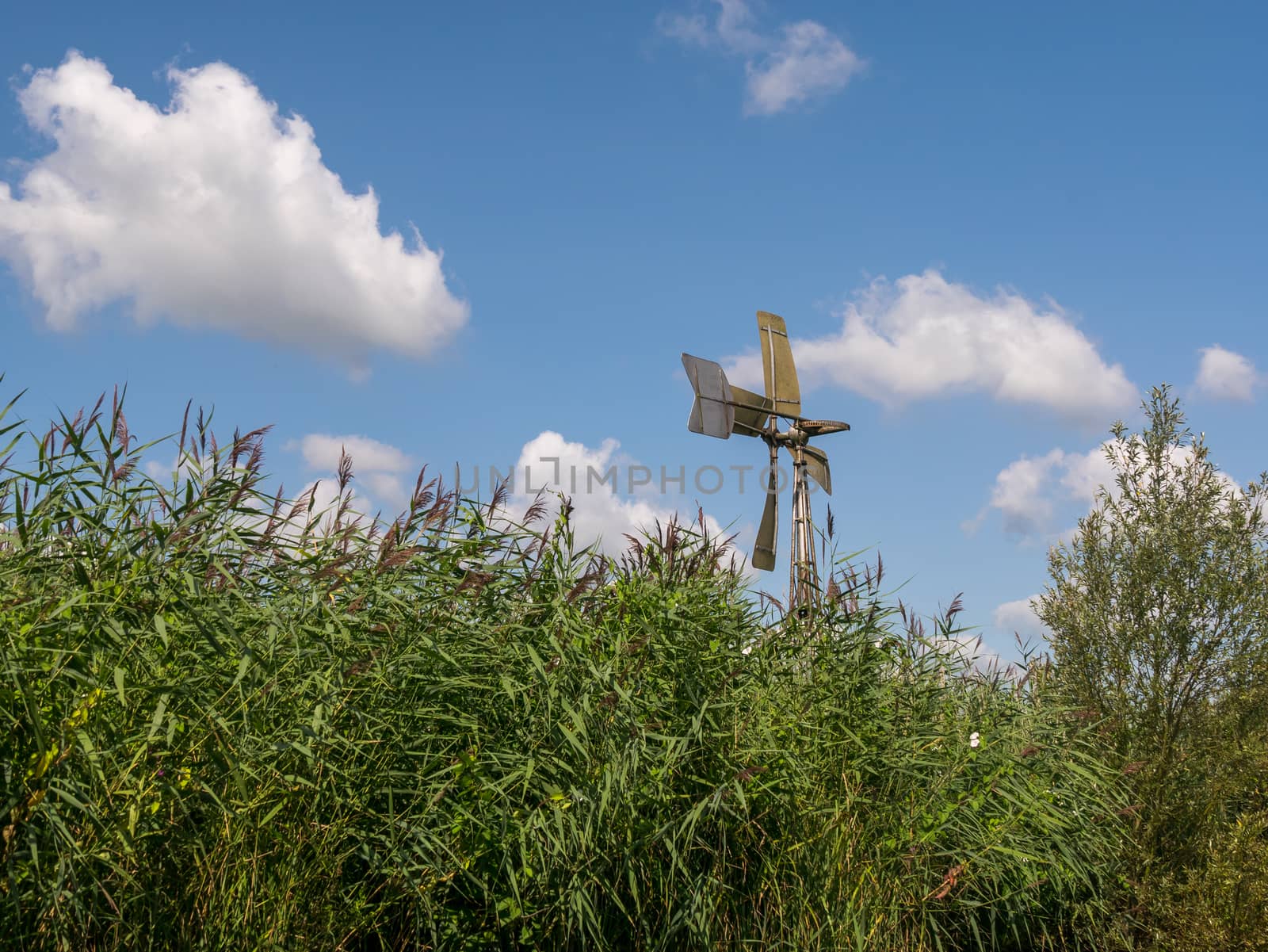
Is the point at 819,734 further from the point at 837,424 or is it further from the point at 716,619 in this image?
the point at 837,424

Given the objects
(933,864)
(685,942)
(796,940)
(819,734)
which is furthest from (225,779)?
(933,864)

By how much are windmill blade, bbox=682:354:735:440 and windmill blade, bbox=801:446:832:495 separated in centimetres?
131

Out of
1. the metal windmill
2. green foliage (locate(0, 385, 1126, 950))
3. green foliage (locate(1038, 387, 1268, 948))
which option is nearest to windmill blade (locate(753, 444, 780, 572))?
the metal windmill

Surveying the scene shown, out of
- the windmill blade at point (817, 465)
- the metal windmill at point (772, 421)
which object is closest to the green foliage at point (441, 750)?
the metal windmill at point (772, 421)

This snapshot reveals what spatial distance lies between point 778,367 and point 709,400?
2098 millimetres

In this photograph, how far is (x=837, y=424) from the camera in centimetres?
1434

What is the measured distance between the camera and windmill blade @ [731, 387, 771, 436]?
1392cm

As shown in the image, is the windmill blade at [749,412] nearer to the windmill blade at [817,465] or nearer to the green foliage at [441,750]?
the windmill blade at [817,465]

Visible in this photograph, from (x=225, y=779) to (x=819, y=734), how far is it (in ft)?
9.05

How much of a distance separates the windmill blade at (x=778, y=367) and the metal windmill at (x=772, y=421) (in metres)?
0.01

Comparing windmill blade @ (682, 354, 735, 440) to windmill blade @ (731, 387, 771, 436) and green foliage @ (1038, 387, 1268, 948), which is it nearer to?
windmill blade @ (731, 387, 771, 436)

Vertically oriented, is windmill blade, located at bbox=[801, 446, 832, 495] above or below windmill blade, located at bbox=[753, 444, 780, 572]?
above

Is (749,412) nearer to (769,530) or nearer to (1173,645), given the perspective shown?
(769,530)

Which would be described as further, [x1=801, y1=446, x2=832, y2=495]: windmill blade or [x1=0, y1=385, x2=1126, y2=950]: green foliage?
[x1=801, y1=446, x2=832, y2=495]: windmill blade
